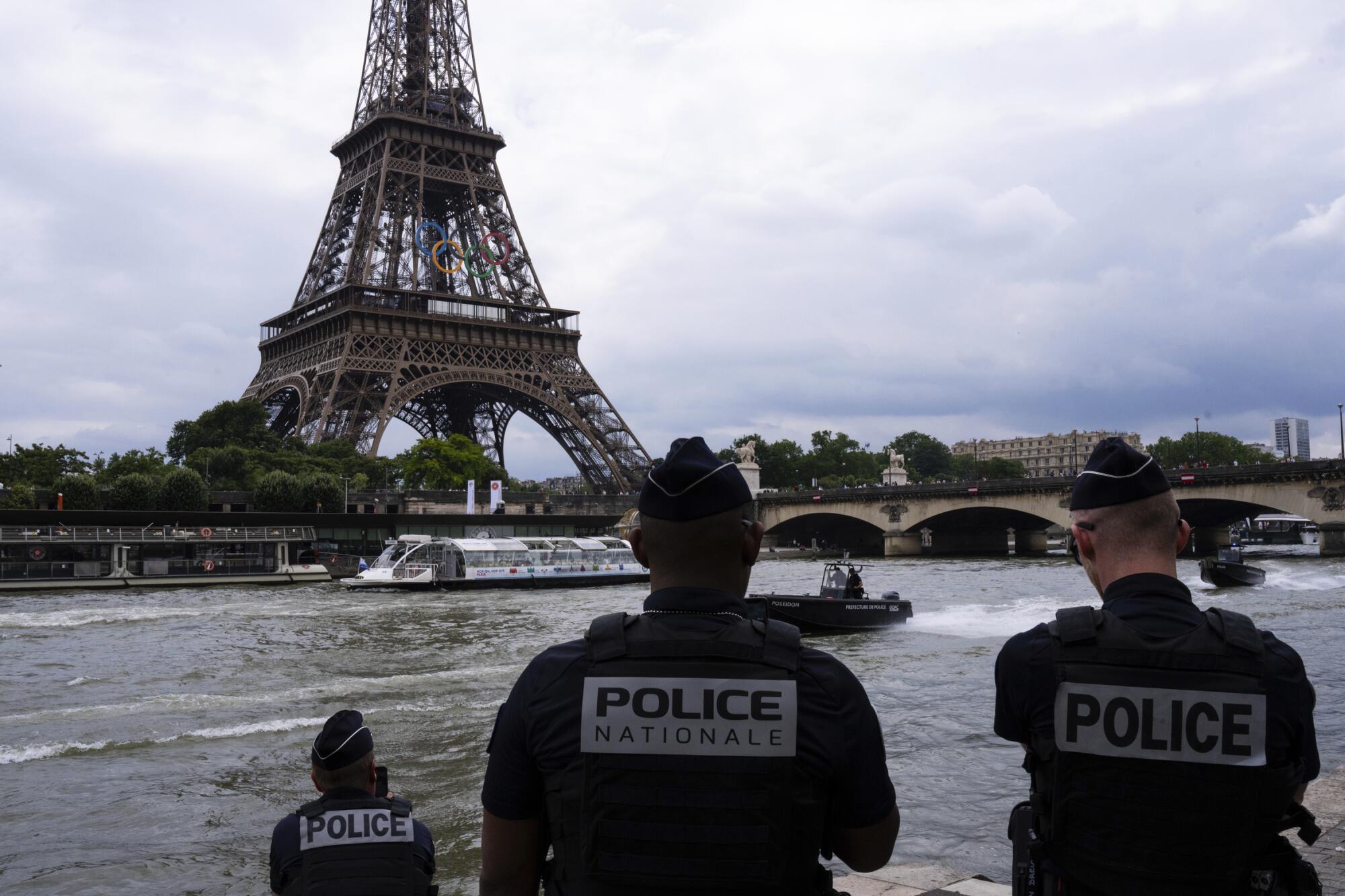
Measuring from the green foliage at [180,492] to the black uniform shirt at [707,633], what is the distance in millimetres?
69858

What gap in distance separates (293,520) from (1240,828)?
68.8 m

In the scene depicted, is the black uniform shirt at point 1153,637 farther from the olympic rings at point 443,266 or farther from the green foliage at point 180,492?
the olympic rings at point 443,266

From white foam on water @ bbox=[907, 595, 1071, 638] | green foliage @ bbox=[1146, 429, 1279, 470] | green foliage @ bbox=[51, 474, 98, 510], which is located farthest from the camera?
green foliage @ bbox=[1146, 429, 1279, 470]

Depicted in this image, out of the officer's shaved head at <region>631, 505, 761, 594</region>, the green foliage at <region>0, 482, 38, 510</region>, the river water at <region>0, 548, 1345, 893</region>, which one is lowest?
the river water at <region>0, 548, 1345, 893</region>

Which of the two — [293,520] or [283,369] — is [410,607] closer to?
[293,520]

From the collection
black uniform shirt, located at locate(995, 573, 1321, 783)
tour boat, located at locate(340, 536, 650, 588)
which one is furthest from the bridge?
black uniform shirt, located at locate(995, 573, 1321, 783)

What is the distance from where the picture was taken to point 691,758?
2.84 meters

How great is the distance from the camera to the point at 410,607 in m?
39.8

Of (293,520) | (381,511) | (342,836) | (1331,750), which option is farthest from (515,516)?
(342,836)

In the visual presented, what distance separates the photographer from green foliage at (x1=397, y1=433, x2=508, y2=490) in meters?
84.7

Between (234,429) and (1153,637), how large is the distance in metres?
88.4

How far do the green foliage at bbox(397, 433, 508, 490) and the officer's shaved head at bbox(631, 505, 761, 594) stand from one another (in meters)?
82.6

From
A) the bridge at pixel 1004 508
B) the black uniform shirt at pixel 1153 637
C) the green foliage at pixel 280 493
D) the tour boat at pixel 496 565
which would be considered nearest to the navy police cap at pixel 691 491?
the black uniform shirt at pixel 1153 637

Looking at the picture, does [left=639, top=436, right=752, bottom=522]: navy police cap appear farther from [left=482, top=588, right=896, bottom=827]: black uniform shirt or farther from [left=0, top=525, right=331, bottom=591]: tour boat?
[left=0, top=525, right=331, bottom=591]: tour boat
